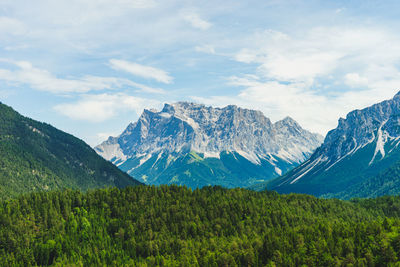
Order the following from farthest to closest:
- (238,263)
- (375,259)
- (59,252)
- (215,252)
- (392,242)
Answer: (59,252) < (215,252) < (238,263) < (392,242) < (375,259)

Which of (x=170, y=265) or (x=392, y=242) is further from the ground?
(x=392, y=242)

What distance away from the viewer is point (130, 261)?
7510 inches

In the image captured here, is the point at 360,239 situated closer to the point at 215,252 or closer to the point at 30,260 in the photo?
the point at 215,252

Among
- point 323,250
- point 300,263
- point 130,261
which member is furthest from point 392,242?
point 130,261

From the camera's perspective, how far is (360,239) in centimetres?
16575

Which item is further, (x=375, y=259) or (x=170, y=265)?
(x=170, y=265)

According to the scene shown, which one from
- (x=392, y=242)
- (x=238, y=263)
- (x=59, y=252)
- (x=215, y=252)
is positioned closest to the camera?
(x=392, y=242)

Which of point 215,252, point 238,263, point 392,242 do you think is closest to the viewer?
point 392,242

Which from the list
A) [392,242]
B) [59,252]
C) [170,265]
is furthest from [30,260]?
[392,242]

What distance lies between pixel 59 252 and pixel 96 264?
21801mm

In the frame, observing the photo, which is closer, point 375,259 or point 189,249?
point 375,259

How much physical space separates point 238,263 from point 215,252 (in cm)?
1519

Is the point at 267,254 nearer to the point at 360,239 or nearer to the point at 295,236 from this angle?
the point at 295,236

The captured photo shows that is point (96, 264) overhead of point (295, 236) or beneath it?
beneath
